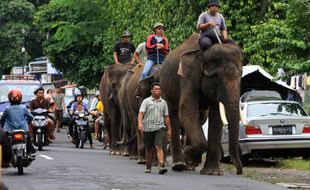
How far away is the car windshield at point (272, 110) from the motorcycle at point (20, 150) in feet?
17.9

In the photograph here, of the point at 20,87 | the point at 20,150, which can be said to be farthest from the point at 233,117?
the point at 20,87

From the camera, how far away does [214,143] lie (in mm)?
18203

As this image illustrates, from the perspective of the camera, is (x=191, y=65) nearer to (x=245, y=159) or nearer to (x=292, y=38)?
(x=292, y=38)

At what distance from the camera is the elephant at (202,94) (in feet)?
55.6

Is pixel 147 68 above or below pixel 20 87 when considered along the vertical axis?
above

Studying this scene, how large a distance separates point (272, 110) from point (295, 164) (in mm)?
1321

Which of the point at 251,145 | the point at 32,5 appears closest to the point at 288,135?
the point at 251,145

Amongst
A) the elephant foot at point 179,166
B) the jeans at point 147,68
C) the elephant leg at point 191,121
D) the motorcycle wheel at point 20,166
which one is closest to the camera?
the motorcycle wheel at point 20,166

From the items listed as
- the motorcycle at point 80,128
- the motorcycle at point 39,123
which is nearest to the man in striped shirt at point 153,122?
the motorcycle at point 39,123

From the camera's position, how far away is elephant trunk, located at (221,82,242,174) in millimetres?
16078

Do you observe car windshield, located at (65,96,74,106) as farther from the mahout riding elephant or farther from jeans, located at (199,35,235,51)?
jeans, located at (199,35,235,51)

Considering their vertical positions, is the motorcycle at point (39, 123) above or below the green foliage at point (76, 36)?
below

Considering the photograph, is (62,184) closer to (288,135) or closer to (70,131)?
(288,135)

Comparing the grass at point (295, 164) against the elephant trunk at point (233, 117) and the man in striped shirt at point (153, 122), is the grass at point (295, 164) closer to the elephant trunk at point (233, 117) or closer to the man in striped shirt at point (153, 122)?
the man in striped shirt at point (153, 122)
